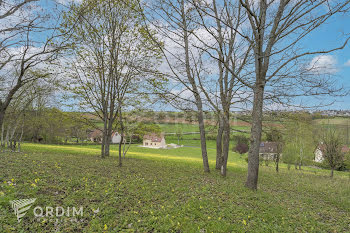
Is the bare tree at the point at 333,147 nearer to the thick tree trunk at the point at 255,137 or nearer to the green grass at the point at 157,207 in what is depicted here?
the green grass at the point at 157,207

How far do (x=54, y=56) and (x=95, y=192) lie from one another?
21.4ft

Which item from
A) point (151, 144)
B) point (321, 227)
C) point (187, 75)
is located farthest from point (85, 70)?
point (151, 144)

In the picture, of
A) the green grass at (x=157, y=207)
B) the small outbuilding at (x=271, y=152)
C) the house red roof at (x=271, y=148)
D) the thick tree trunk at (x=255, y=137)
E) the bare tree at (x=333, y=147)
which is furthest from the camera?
the house red roof at (x=271, y=148)

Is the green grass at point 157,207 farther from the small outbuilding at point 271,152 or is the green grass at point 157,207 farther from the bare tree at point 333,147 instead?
the bare tree at point 333,147

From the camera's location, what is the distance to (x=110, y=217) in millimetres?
4066

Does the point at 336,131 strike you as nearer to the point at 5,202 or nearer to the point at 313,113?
the point at 313,113

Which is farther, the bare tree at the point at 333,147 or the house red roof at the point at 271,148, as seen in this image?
the house red roof at the point at 271,148

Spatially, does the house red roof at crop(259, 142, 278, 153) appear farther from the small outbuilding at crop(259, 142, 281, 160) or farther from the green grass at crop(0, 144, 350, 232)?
the green grass at crop(0, 144, 350, 232)

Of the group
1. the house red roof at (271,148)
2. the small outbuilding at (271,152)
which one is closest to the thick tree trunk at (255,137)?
the small outbuilding at (271,152)

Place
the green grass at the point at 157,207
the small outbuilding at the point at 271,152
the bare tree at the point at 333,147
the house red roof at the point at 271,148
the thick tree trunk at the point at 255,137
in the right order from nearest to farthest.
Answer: the green grass at the point at 157,207
the thick tree trunk at the point at 255,137
the bare tree at the point at 333,147
the small outbuilding at the point at 271,152
the house red roof at the point at 271,148

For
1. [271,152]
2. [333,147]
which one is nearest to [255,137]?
[333,147]

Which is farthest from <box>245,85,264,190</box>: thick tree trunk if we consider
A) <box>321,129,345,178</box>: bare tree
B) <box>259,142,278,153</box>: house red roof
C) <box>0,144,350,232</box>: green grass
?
<box>321,129,345,178</box>: bare tree

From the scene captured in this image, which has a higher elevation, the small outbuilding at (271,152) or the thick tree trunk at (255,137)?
the thick tree trunk at (255,137)

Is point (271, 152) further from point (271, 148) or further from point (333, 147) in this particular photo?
point (333, 147)
